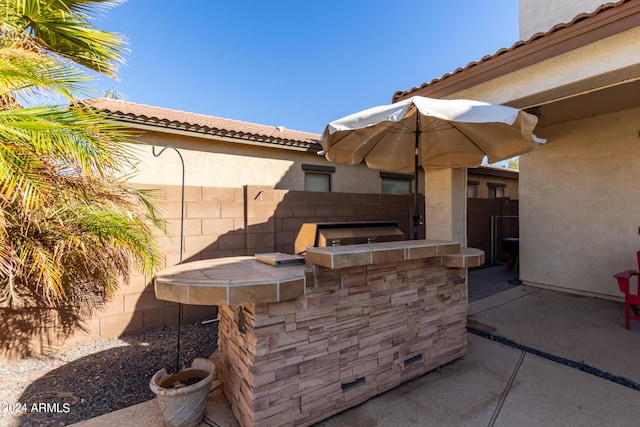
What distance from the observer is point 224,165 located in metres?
6.51

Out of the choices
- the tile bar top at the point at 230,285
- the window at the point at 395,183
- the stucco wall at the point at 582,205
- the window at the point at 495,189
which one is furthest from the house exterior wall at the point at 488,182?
the tile bar top at the point at 230,285

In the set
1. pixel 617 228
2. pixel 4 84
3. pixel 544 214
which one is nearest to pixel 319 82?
pixel 544 214

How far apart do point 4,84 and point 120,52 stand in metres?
1.58

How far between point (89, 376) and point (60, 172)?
2333mm

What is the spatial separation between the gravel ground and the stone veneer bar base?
1120 millimetres

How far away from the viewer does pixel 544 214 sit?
22.1ft

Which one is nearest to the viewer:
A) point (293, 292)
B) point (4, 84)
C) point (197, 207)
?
point (293, 292)

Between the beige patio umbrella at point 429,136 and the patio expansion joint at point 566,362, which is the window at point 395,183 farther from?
the patio expansion joint at point 566,362

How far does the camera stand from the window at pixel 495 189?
1235 cm

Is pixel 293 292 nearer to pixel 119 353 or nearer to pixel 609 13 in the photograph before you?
pixel 119 353

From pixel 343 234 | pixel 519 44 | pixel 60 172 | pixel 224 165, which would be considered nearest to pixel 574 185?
pixel 519 44

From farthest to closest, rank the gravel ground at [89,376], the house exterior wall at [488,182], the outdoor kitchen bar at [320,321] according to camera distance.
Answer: the house exterior wall at [488,182], the gravel ground at [89,376], the outdoor kitchen bar at [320,321]

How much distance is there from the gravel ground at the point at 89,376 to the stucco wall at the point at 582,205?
7.37 meters

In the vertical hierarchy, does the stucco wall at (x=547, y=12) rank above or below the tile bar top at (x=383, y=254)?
above
